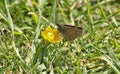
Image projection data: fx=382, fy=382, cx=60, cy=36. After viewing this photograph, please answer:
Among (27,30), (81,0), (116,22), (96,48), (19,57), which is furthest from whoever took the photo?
(81,0)

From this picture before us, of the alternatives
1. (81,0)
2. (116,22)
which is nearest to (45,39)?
(116,22)

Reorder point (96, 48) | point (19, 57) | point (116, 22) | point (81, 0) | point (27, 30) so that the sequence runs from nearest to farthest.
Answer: point (19, 57)
point (96, 48)
point (27, 30)
point (116, 22)
point (81, 0)

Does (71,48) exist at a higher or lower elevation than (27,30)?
lower

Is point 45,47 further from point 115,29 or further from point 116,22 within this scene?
point 116,22

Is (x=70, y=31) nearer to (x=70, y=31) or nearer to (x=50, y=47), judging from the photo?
(x=70, y=31)

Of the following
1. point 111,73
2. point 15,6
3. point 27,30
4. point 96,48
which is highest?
point 15,6

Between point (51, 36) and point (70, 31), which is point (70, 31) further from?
point (51, 36)

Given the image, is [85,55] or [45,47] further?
[85,55]

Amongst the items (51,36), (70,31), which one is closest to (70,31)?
(70,31)
